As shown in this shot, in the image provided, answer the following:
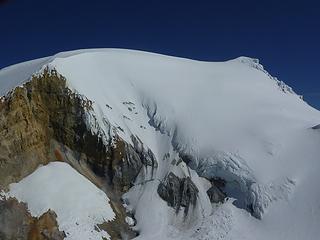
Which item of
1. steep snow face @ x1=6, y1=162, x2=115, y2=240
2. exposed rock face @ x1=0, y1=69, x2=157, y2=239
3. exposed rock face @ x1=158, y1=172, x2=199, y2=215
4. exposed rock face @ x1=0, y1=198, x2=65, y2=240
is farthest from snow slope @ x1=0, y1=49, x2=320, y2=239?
exposed rock face @ x1=0, y1=198, x2=65, y2=240

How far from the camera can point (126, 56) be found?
3111cm

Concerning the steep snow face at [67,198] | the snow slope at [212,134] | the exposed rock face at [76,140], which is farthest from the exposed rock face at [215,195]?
the steep snow face at [67,198]

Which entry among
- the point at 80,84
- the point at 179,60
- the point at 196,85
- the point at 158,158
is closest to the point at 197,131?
the point at 158,158

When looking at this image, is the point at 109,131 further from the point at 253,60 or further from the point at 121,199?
the point at 253,60

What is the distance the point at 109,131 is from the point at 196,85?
7908mm

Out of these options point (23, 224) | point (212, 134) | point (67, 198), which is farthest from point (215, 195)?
point (23, 224)

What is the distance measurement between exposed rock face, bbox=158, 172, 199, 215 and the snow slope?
0.33m

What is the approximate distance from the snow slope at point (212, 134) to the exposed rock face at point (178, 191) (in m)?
0.33

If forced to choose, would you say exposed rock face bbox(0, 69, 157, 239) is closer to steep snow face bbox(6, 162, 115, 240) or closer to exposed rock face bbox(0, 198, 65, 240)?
steep snow face bbox(6, 162, 115, 240)

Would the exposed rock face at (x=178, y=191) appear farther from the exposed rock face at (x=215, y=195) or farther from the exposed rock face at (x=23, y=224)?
the exposed rock face at (x=23, y=224)

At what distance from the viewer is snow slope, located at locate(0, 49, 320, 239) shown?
2181 cm

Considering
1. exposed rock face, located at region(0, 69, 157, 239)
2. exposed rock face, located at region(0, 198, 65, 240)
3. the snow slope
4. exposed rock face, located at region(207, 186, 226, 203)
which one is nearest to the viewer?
exposed rock face, located at region(0, 198, 65, 240)

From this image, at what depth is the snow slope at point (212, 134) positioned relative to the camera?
21812 mm

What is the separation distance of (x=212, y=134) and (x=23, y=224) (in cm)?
1116
